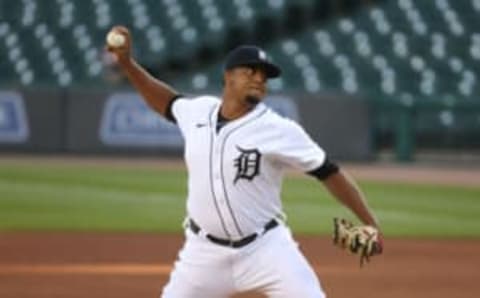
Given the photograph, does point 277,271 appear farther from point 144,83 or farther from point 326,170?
point 144,83

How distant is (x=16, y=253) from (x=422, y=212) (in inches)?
255

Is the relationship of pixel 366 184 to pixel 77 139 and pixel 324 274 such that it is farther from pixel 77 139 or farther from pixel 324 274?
pixel 324 274

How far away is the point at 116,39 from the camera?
6.06 m

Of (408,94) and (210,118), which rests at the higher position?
(210,118)

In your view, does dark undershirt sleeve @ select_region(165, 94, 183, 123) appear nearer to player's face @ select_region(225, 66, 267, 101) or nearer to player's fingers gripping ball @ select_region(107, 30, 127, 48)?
player's fingers gripping ball @ select_region(107, 30, 127, 48)

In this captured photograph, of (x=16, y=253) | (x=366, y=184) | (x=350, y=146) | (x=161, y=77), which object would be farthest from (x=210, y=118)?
(x=161, y=77)

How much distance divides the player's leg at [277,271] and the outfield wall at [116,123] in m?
18.5

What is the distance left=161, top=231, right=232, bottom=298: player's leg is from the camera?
5.78 m

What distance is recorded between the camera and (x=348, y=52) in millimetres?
27938

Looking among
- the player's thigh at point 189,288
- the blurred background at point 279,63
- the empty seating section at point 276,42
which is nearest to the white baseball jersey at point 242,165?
the player's thigh at point 189,288

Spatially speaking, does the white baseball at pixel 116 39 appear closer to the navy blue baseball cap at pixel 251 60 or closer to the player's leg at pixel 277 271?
the navy blue baseball cap at pixel 251 60

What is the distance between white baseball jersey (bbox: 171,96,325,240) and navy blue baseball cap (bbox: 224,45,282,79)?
0.62 feet

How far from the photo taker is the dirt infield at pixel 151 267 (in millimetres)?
9805

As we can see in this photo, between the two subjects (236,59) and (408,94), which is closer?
(236,59)
